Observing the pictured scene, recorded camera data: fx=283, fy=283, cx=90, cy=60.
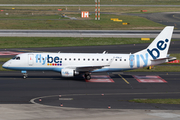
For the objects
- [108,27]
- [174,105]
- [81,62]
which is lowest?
[174,105]

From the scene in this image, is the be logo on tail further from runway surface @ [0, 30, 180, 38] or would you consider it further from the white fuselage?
runway surface @ [0, 30, 180, 38]

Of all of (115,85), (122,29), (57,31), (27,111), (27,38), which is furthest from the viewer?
(122,29)

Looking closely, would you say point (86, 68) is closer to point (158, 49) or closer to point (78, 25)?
point (158, 49)

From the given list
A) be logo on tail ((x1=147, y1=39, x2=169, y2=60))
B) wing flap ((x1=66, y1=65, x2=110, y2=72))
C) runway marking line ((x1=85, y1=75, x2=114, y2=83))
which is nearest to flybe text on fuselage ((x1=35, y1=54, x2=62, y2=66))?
wing flap ((x1=66, y1=65, x2=110, y2=72))

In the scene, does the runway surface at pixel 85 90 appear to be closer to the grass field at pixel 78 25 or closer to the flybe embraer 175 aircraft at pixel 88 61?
the flybe embraer 175 aircraft at pixel 88 61

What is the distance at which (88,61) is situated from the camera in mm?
42469

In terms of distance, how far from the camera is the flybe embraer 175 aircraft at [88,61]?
42.0 m

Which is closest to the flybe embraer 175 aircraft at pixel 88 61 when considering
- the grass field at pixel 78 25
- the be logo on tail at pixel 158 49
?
the be logo on tail at pixel 158 49

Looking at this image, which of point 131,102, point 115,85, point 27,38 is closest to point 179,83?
point 115,85

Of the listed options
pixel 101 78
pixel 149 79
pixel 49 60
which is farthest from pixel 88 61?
pixel 149 79

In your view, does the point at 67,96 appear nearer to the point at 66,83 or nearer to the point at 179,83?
the point at 66,83

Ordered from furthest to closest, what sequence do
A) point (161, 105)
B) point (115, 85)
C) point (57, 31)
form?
point (57, 31) < point (115, 85) < point (161, 105)

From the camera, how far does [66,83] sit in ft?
134

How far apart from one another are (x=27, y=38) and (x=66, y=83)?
4264 centimetres
